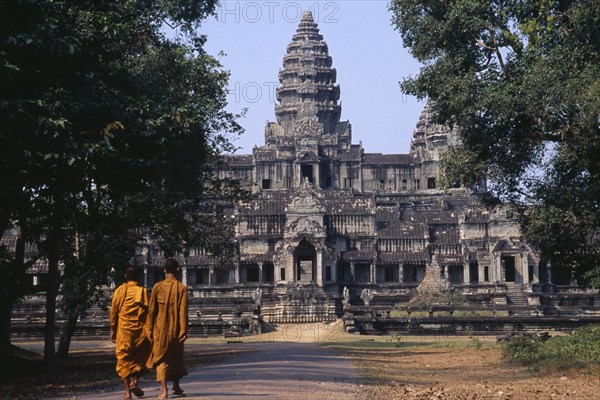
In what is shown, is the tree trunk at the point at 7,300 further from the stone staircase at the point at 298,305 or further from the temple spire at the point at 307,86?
the temple spire at the point at 307,86

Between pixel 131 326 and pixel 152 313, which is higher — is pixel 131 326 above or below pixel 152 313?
below

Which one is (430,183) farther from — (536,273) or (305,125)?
(536,273)

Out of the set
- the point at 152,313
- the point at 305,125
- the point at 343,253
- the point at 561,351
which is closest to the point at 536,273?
the point at 343,253

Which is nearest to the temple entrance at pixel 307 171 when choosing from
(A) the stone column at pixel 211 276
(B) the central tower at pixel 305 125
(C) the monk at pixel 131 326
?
(B) the central tower at pixel 305 125

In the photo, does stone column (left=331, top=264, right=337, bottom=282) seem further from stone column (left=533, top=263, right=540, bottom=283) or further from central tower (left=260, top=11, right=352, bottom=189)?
central tower (left=260, top=11, right=352, bottom=189)

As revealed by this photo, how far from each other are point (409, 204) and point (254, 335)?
48.5m

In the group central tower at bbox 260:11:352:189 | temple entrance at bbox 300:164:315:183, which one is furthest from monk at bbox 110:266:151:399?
temple entrance at bbox 300:164:315:183

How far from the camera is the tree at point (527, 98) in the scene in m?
28.5

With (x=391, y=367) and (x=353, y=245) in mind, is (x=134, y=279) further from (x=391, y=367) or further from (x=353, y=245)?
(x=353, y=245)

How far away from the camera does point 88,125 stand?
24000 millimetres

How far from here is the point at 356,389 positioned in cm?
1944

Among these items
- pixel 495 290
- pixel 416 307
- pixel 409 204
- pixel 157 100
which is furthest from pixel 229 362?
pixel 409 204

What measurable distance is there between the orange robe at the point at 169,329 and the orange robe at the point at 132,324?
737 millimetres

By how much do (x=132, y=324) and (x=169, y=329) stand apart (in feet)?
3.75
